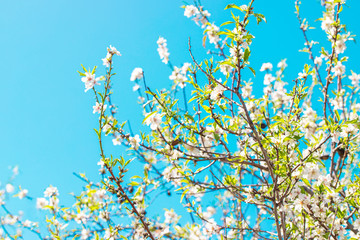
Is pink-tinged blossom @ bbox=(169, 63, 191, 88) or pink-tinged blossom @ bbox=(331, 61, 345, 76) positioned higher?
pink-tinged blossom @ bbox=(169, 63, 191, 88)

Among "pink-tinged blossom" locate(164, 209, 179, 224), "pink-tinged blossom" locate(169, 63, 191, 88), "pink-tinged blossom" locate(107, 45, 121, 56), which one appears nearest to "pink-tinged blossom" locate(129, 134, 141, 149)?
"pink-tinged blossom" locate(107, 45, 121, 56)

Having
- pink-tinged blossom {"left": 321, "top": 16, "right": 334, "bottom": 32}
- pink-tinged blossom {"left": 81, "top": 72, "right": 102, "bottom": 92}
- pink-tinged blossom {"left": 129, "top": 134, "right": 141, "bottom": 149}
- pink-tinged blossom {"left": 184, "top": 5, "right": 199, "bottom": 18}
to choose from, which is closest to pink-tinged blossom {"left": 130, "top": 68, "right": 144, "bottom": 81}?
pink-tinged blossom {"left": 184, "top": 5, "right": 199, "bottom": 18}

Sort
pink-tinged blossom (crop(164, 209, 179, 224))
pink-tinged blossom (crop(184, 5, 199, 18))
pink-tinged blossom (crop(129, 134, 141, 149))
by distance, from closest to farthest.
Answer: pink-tinged blossom (crop(129, 134, 141, 149)) → pink-tinged blossom (crop(184, 5, 199, 18)) → pink-tinged blossom (crop(164, 209, 179, 224))

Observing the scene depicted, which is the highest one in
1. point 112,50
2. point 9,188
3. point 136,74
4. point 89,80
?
point 136,74

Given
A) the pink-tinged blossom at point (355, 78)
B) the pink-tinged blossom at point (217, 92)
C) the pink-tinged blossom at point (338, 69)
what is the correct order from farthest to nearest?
the pink-tinged blossom at point (355, 78) → the pink-tinged blossom at point (338, 69) → the pink-tinged blossom at point (217, 92)

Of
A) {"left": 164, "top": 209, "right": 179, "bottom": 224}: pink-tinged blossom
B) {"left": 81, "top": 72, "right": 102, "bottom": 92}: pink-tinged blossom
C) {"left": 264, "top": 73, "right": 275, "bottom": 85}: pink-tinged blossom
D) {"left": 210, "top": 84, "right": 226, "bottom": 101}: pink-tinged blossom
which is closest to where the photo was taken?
{"left": 210, "top": 84, "right": 226, "bottom": 101}: pink-tinged blossom

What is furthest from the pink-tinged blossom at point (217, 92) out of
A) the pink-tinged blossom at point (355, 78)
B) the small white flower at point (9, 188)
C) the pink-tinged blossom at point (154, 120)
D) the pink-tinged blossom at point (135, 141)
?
the small white flower at point (9, 188)

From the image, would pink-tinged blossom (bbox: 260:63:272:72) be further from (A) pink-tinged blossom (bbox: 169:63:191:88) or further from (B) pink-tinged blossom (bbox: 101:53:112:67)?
(B) pink-tinged blossom (bbox: 101:53:112:67)

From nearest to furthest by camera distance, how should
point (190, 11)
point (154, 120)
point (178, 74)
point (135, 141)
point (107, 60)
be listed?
point (107, 60) → point (154, 120) → point (135, 141) → point (190, 11) → point (178, 74)

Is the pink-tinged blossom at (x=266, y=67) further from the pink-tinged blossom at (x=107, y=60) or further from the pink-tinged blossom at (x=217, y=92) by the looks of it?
the pink-tinged blossom at (x=107, y=60)

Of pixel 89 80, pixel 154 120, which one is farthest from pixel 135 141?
pixel 89 80

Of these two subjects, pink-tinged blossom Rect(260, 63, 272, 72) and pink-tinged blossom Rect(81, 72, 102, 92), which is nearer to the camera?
pink-tinged blossom Rect(81, 72, 102, 92)

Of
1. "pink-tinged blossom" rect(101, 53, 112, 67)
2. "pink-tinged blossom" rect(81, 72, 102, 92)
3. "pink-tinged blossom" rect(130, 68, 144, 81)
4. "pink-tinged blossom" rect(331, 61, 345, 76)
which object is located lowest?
"pink-tinged blossom" rect(81, 72, 102, 92)

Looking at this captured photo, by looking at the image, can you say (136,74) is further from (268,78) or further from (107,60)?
(107,60)
